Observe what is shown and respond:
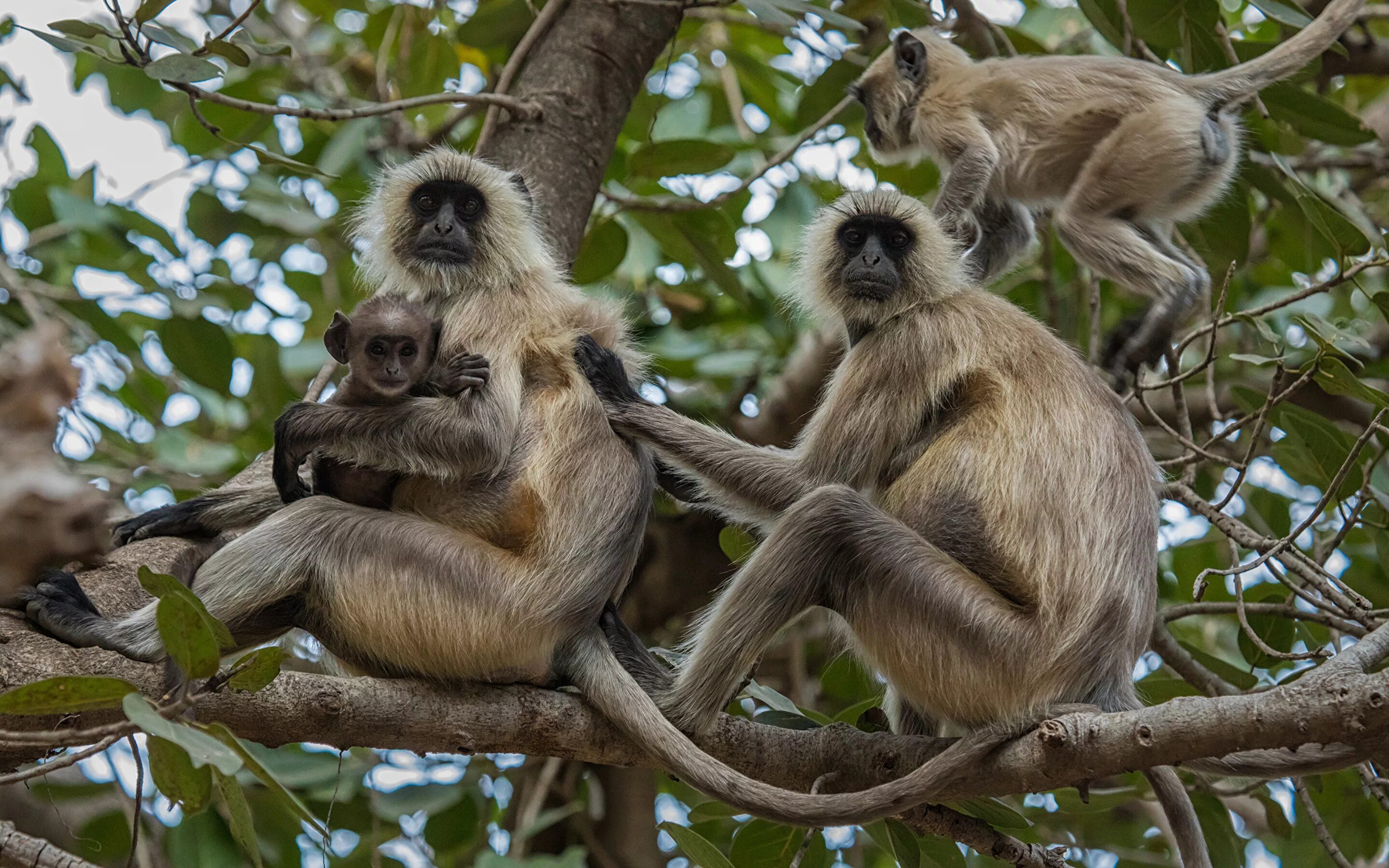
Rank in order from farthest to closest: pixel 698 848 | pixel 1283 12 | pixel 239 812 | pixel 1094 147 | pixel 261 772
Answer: pixel 1094 147 → pixel 1283 12 → pixel 698 848 → pixel 239 812 → pixel 261 772

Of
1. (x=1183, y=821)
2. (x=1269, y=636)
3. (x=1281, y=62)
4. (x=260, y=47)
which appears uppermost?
(x=260, y=47)

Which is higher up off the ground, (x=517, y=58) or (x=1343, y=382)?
(x=517, y=58)

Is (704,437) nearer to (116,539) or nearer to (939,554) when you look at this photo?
(939,554)

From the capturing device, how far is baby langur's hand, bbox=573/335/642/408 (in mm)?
3477

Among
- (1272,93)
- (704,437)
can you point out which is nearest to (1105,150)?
(1272,93)

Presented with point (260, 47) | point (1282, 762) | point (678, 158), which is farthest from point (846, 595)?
point (260, 47)

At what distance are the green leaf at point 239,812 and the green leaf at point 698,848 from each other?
0.94 meters

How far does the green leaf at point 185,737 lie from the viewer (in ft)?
6.10

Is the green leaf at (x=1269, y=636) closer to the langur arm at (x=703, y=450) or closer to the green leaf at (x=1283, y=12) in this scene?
the langur arm at (x=703, y=450)

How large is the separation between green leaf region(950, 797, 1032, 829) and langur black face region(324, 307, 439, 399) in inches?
70.1

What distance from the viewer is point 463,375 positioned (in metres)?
3.24

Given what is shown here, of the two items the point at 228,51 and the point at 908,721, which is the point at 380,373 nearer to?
the point at 228,51

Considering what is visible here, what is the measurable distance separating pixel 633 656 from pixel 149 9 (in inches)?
84.0

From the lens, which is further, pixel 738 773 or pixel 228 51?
pixel 228 51
